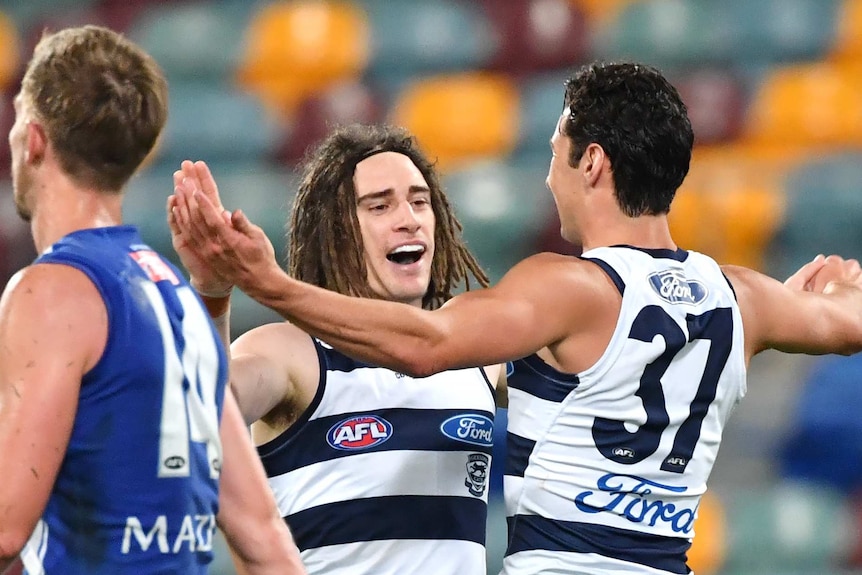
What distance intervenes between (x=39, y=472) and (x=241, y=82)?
749 cm

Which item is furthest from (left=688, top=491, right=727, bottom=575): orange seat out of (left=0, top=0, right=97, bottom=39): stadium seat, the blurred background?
(left=0, top=0, right=97, bottom=39): stadium seat

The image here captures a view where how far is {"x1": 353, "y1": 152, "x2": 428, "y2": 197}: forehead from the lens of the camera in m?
3.75

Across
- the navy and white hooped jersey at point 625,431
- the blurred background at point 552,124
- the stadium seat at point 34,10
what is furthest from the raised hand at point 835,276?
the stadium seat at point 34,10

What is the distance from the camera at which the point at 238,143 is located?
868 cm

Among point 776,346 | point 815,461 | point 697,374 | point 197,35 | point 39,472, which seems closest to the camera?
point 39,472

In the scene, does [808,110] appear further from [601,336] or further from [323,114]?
[601,336]

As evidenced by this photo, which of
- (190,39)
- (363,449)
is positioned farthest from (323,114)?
(363,449)

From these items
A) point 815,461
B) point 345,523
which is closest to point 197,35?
point 815,461

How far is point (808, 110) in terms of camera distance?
867 cm

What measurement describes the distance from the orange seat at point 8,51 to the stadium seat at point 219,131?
123cm

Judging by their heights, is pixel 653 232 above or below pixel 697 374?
above

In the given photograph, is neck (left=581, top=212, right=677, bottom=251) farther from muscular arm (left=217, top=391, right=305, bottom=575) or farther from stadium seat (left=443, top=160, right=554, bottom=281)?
stadium seat (left=443, top=160, right=554, bottom=281)

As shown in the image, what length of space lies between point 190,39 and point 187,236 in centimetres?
669

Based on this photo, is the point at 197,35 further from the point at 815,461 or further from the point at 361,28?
the point at 815,461
